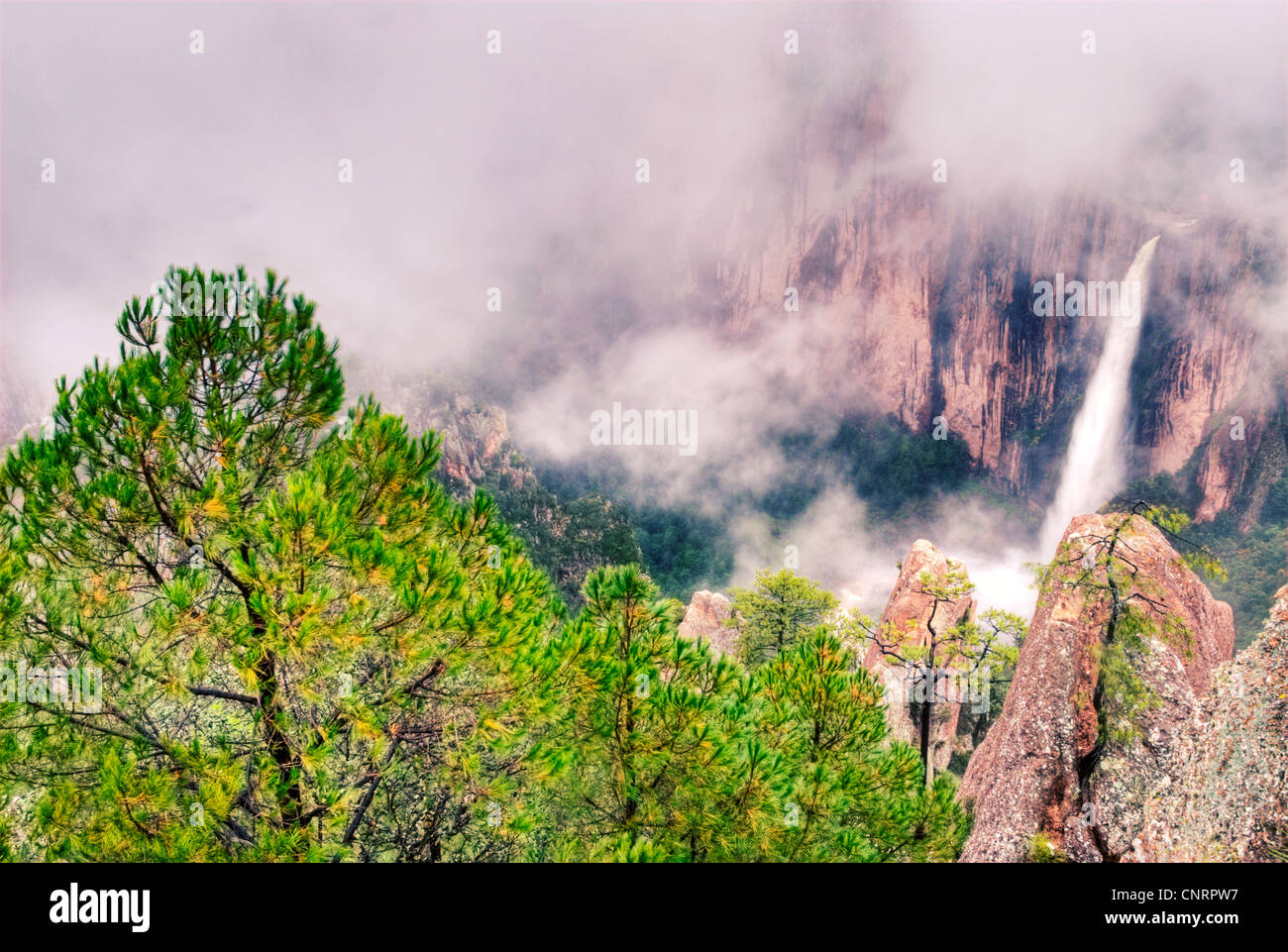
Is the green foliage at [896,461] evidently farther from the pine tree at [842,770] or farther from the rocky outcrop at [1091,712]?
the pine tree at [842,770]

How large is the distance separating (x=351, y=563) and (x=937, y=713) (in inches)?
993

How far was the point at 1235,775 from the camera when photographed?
6.57 meters

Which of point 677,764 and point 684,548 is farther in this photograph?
point 684,548

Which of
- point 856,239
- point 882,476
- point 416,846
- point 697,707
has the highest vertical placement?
point 856,239

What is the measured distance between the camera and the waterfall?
331ft

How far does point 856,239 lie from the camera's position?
477 feet

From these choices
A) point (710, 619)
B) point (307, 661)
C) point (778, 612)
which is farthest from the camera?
point (710, 619)

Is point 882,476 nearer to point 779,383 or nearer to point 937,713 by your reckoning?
point 779,383

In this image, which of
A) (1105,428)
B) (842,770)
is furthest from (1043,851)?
(1105,428)

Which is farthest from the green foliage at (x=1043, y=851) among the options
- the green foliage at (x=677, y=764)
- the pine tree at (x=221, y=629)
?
the pine tree at (x=221, y=629)

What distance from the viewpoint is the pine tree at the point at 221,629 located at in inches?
207

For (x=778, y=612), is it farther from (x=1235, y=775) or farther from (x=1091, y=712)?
(x=1235, y=775)

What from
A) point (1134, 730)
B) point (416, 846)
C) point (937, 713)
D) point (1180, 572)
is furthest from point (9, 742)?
point (937, 713)

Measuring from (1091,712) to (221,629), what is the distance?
531 inches
